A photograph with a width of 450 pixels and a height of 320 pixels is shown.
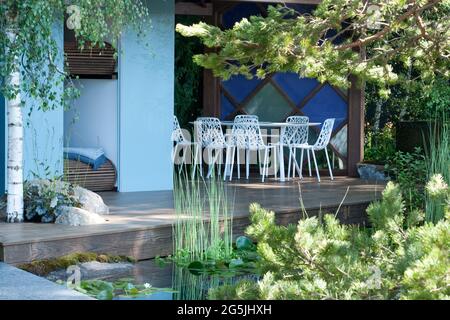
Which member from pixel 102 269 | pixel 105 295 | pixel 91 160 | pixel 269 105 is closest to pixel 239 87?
pixel 269 105

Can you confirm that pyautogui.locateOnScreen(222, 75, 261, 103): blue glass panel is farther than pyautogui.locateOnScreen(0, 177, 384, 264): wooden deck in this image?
Yes

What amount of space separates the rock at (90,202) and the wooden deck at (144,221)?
0.36 ft

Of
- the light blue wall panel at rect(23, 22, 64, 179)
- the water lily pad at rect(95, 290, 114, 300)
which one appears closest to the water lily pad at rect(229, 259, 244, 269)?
the water lily pad at rect(95, 290, 114, 300)

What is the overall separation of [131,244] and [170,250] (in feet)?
1.30

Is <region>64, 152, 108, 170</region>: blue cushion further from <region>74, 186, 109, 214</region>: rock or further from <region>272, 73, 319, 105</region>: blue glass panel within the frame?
<region>272, 73, 319, 105</region>: blue glass panel

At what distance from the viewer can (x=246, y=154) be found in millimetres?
11695

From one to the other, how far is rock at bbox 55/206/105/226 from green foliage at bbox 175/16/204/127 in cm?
609

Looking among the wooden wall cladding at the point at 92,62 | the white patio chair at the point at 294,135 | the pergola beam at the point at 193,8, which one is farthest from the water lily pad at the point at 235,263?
the pergola beam at the point at 193,8

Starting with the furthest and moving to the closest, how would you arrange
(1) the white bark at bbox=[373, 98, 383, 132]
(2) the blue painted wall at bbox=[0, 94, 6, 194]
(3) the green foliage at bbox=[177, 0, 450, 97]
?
(1) the white bark at bbox=[373, 98, 383, 132], (2) the blue painted wall at bbox=[0, 94, 6, 194], (3) the green foliage at bbox=[177, 0, 450, 97]

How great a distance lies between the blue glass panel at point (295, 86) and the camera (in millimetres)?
12312

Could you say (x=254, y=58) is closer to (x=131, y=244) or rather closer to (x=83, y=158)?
(x=131, y=244)

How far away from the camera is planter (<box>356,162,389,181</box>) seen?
37.8 ft

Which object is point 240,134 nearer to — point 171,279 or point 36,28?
point 36,28
